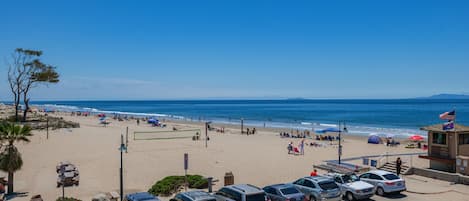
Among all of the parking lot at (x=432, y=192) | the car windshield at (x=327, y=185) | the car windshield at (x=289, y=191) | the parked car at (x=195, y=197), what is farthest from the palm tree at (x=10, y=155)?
the parking lot at (x=432, y=192)

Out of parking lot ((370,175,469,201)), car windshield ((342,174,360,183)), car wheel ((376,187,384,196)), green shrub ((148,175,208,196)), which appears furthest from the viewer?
green shrub ((148,175,208,196))

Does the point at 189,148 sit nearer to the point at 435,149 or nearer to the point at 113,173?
the point at 113,173

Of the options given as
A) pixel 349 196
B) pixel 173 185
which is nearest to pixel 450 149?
pixel 349 196

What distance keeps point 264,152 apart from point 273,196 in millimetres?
19219

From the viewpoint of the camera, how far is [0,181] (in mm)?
20297

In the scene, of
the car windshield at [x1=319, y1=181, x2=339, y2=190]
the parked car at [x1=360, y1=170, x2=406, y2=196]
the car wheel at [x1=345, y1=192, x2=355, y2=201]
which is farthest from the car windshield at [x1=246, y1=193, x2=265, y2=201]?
the parked car at [x1=360, y1=170, x2=406, y2=196]

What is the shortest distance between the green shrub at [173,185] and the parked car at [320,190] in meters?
6.13

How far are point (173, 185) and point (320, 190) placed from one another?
778 centimetres

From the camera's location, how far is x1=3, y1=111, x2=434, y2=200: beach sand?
72.6 feet

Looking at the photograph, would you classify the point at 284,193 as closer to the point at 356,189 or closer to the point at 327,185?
the point at 327,185

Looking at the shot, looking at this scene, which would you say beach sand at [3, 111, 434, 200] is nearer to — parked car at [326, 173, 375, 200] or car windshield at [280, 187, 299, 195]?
parked car at [326, 173, 375, 200]

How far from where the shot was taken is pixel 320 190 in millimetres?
15977

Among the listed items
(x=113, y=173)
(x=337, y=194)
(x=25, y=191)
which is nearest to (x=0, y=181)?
(x=25, y=191)

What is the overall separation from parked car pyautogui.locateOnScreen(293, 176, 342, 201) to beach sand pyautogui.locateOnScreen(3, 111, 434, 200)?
5.46 m
